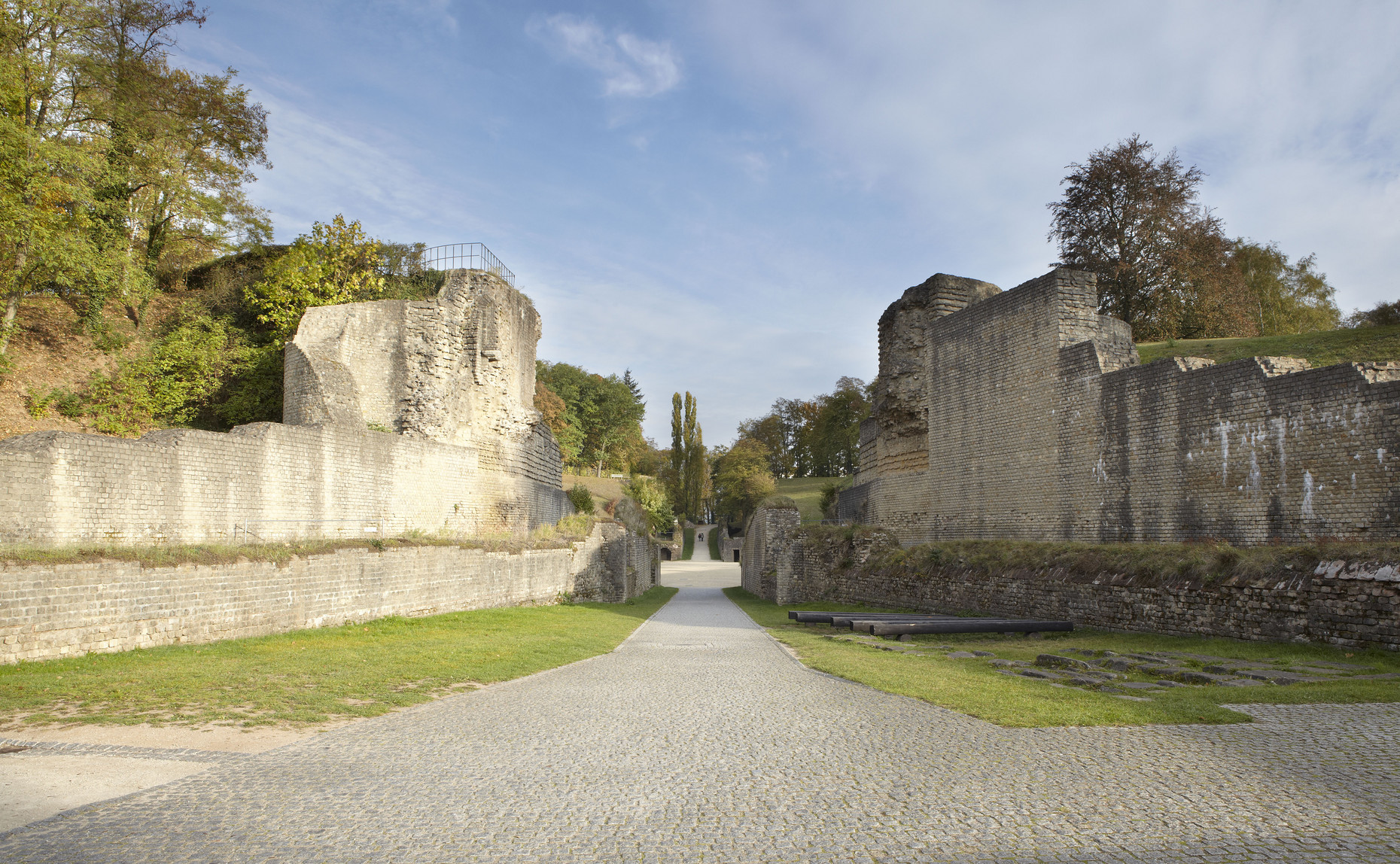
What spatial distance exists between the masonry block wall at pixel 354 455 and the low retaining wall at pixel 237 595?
182cm

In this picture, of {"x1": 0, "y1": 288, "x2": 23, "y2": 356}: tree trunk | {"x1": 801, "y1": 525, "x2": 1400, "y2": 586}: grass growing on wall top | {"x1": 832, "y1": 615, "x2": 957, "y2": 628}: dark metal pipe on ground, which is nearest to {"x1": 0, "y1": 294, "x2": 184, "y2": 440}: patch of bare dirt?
{"x1": 0, "y1": 288, "x2": 23, "y2": 356}: tree trunk

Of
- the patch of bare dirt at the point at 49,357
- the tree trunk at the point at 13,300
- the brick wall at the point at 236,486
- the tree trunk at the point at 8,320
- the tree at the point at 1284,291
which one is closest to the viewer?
the brick wall at the point at 236,486

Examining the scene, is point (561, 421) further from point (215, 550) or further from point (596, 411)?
point (215, 550)

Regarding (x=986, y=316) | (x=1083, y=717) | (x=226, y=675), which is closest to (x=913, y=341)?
(x=986, y=316)

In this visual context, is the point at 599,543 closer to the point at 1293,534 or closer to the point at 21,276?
the point at 21,276

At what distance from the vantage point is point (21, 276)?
52.6 feet

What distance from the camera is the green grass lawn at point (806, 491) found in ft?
166

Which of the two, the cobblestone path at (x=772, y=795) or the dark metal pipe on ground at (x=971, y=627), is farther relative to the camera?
the dark metal pipe on ground at (x=971, y=627)

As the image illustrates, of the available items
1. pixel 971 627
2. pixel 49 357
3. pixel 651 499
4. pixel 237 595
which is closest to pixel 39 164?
pixel 49 357

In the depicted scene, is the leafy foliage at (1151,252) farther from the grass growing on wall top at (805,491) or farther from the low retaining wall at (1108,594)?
the grass growing on wall top at (805,491)

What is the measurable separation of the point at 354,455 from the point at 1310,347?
19.0m

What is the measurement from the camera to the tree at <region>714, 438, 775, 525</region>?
60719 mm

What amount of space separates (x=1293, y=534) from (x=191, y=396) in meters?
24.3

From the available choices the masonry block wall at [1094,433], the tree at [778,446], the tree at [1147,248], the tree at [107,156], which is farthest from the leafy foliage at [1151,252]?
the tree at [778,446]
